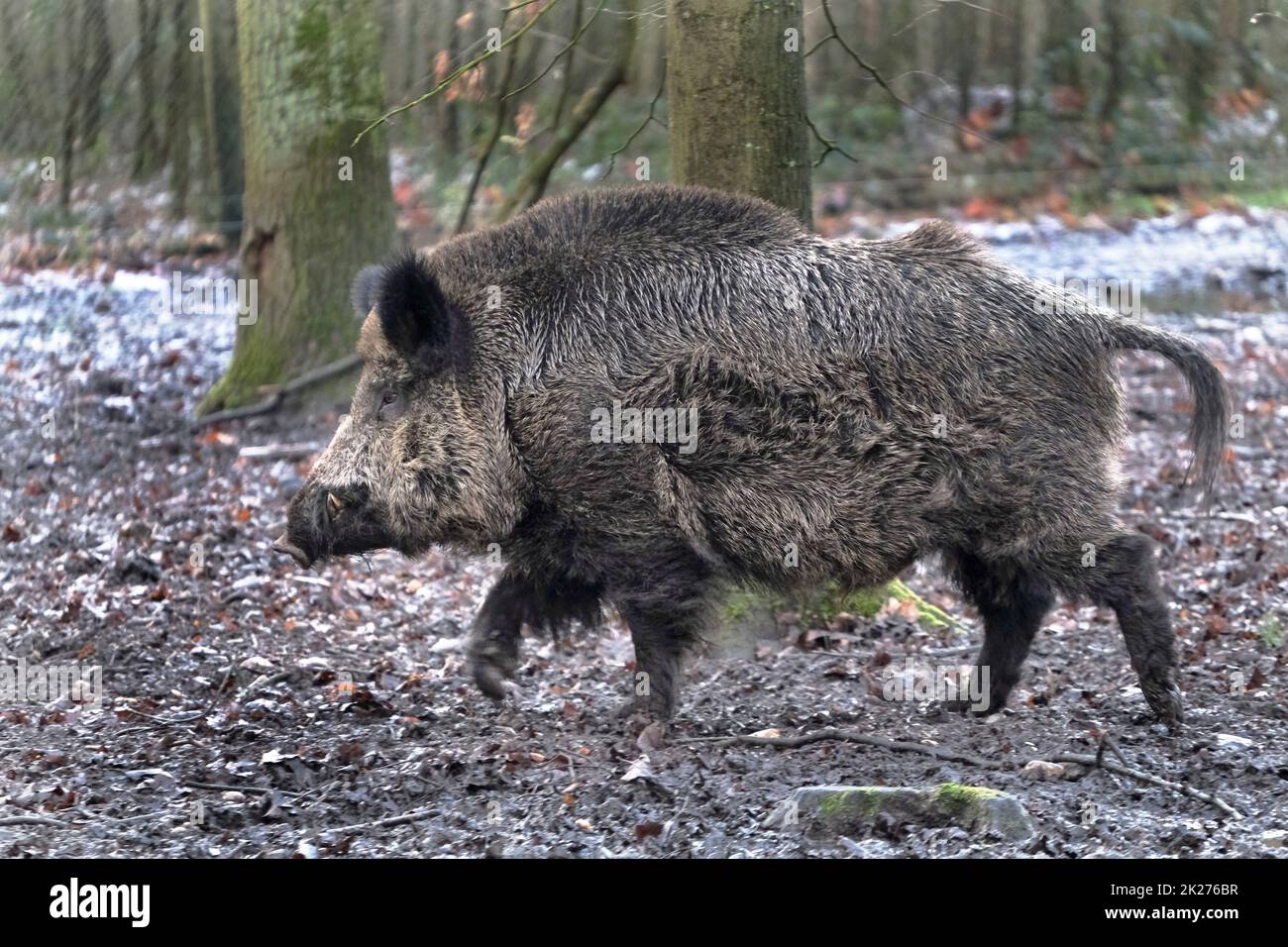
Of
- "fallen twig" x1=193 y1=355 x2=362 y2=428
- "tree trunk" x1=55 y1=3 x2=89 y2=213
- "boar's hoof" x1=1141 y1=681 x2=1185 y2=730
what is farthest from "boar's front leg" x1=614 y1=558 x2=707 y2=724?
"tree trunk" x1=55 y1=3 x2=89 y2=213

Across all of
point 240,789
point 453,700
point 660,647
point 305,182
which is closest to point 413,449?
point 453,700

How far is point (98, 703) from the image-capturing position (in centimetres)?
561

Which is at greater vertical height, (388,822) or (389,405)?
(389,405)

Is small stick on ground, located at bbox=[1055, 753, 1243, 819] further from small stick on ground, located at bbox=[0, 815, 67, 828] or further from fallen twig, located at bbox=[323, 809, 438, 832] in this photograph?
small stick on ground, located at bbox=[0, 815, 67, 828]

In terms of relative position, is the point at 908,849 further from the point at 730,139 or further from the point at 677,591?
the point at 730,139

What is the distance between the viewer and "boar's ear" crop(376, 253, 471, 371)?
546 centimetres

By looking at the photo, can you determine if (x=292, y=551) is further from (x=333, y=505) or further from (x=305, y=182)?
(x=305, y=182)

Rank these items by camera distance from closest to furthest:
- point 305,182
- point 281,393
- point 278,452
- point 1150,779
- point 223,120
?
point 1150,779 → point 278,452 → point 305,182 → point 281,393 → point 223,120

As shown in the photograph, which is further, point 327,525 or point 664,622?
point 327,525

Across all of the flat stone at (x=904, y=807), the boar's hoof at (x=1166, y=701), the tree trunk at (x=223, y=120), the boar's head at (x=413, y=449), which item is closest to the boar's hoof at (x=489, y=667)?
the boar's head at (x=413, y=449)

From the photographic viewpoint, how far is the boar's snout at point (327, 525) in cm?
557

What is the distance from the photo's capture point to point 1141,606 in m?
5.40

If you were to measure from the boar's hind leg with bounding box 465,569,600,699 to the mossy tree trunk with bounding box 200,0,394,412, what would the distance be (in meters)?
4.04

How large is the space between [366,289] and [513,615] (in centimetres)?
148
